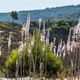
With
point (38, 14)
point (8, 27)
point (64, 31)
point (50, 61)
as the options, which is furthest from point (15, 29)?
point (38, 14)

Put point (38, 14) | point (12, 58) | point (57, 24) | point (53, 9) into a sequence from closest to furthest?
point (12, 58), point (57, 24), point (38, 14), point (53, 9)

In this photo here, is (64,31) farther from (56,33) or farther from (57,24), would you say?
(57,24)

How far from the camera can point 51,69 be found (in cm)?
1992

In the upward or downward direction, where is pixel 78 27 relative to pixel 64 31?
upward

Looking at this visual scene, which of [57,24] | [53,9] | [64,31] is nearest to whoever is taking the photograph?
[64,31]

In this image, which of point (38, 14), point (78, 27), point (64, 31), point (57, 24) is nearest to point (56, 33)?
point (64, 31)

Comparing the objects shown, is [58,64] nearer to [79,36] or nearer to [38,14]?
[79,36]

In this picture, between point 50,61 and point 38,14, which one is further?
point 38,14

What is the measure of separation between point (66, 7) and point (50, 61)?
434 ft

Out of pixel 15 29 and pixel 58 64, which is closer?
pixel 58 64

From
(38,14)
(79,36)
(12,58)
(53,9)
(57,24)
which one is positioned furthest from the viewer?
(53,9)

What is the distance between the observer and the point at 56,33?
6347 cm

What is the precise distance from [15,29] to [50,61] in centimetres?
5457

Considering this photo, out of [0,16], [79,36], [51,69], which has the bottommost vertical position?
[0,16]
